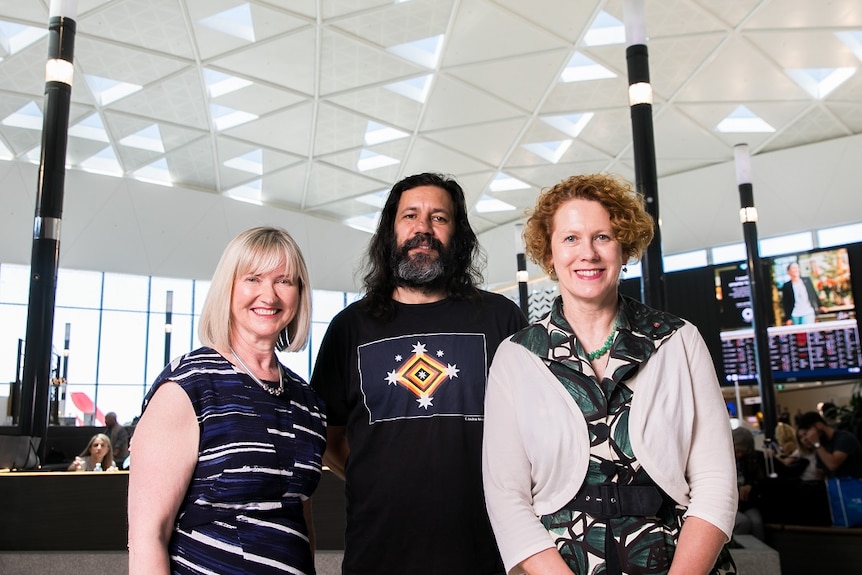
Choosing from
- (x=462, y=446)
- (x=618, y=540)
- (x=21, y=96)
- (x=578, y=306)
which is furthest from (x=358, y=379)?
(x=21, y=96)

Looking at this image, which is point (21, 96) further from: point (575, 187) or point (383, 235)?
point (575, 187)

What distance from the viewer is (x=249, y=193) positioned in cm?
2744

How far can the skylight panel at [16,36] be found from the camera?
17375 mm

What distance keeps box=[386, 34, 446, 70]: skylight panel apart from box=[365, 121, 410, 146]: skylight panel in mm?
4249

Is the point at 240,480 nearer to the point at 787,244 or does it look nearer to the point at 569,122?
the point at 569,122

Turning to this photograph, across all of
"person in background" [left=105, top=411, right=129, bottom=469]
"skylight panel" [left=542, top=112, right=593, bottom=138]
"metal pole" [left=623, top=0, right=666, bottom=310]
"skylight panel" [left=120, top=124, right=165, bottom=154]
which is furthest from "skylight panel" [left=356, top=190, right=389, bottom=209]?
"metal pole" [left=623, top=0, right=666, bottom=310]

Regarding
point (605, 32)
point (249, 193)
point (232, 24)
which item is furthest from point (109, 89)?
point (605, 32)

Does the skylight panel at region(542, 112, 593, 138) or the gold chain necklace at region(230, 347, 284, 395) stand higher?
the skylight panel at region(542, 112, 593, 138)

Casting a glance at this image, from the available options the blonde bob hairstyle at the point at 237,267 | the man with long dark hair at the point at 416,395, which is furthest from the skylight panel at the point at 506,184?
the blonde bob hairstyle at the point at 237,267

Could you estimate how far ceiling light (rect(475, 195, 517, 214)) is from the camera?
27.2 metres

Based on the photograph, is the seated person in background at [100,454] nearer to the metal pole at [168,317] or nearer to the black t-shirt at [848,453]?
the black t-shirt at [848,453]

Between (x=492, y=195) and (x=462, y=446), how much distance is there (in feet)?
79.0

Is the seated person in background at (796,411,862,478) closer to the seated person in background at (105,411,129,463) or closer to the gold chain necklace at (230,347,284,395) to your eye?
the gold chain necklace at (230,347,284,395)

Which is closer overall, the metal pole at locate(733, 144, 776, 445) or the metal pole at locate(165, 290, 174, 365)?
the metal pole at locate(733, 144, 776, 445)
